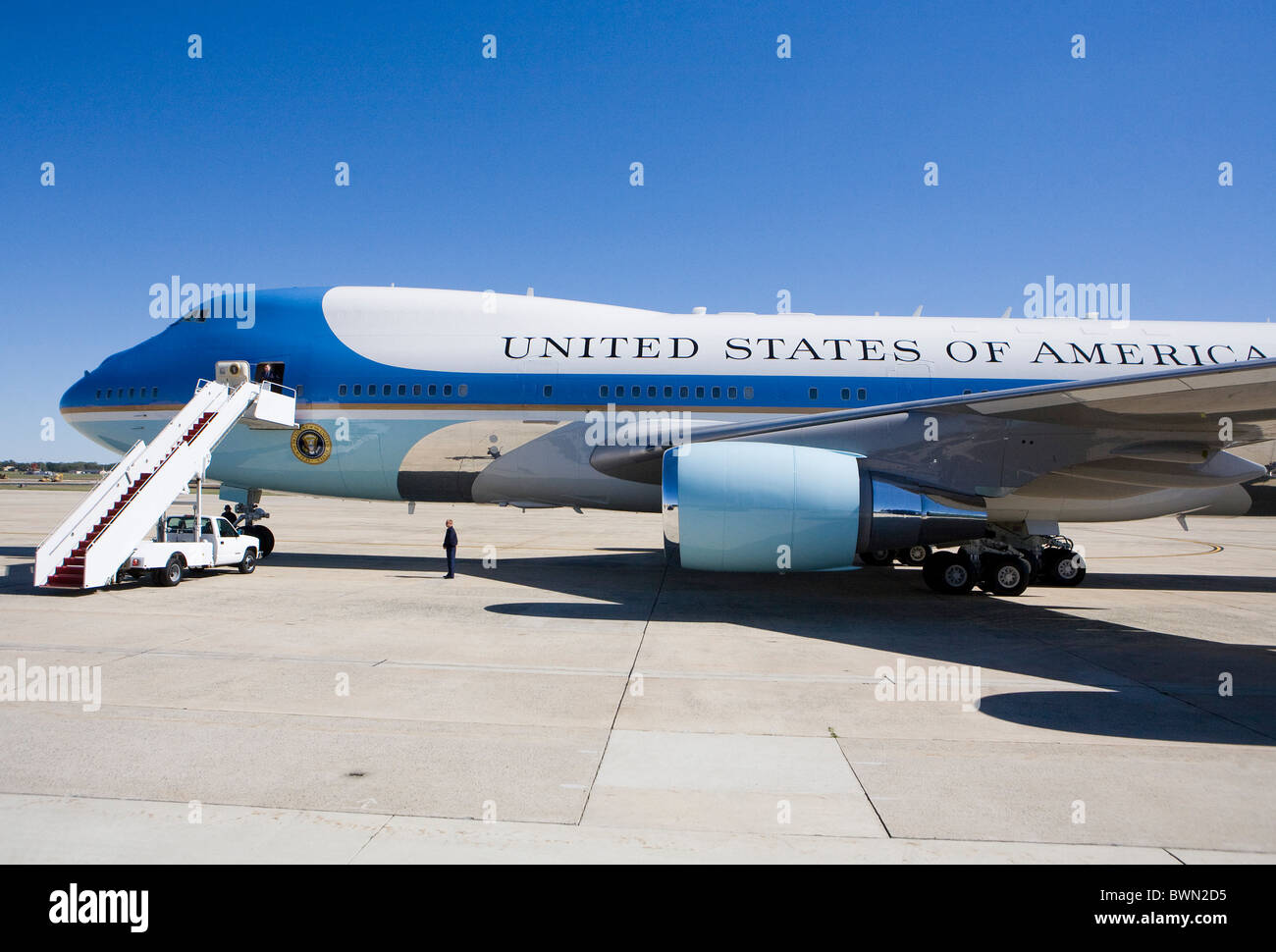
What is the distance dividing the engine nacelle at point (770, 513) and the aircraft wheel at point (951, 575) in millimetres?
2869

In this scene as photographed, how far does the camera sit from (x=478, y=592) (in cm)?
1259

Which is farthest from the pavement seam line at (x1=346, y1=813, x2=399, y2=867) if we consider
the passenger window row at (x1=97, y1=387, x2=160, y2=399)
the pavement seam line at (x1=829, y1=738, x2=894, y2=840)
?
the passenger window row at (x1=97, y1=387, x2=160, y2=399)

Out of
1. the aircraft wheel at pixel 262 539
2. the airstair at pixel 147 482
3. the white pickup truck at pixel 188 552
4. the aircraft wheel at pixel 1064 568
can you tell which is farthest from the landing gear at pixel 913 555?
the aircraft wheel at pixel 262 539

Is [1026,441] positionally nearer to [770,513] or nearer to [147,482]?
[770,513]

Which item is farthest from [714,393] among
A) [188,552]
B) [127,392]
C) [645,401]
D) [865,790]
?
[127,392]

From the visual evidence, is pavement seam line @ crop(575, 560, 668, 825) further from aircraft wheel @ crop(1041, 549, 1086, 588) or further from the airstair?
the airstair

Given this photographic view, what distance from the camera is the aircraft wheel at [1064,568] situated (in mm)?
14945

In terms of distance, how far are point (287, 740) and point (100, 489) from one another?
9.64 m

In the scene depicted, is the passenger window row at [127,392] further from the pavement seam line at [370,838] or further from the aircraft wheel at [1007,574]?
the aircraft wheel at [1007,574]

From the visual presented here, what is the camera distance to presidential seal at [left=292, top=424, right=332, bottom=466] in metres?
15.1

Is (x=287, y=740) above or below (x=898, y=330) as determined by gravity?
below
